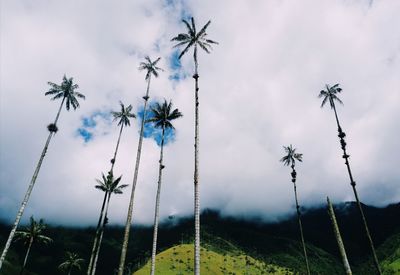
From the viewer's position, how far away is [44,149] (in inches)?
1670

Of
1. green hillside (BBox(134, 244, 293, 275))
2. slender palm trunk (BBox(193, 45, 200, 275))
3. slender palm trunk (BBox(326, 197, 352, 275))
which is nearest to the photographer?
slender palm trunk (BBox(326, 197, 352, 275))

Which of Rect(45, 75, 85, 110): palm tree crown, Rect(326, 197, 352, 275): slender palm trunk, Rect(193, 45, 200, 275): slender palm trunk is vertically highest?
Rect(45, 75, 85, 110): palm tree crown

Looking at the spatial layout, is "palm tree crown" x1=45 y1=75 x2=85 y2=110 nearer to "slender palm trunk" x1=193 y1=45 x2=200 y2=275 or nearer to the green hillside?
"slender palm trunk" x1=193 y1=45 x2=200 y2=275

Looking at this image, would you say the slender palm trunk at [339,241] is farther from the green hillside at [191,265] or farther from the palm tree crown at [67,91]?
the green hillside at [191,265]

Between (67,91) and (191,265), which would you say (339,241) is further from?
(191,265)

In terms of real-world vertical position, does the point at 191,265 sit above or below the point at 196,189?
above

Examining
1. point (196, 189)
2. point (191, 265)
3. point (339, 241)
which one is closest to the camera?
point (339, 241)

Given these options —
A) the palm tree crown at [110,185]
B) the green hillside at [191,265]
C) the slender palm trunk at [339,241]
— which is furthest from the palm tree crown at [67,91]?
the green hillside at [191,265]

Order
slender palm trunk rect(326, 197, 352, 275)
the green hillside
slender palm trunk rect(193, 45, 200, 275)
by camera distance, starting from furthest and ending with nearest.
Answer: the green hillside
slender palm trunk rect(193, 45, 200, 275)
slender palm trunk rect(326, 197, 352, 275)

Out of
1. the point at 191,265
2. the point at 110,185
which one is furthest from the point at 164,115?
the point at 191,265

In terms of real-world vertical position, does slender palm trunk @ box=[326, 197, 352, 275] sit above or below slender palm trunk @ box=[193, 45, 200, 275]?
below

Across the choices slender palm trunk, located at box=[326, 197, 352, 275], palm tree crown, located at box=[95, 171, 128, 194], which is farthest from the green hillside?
slender palm trunk, located at box=[326, 197, 352, 275]

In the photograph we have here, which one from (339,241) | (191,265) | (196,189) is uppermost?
(191,265)

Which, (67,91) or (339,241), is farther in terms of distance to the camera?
(67,91)
